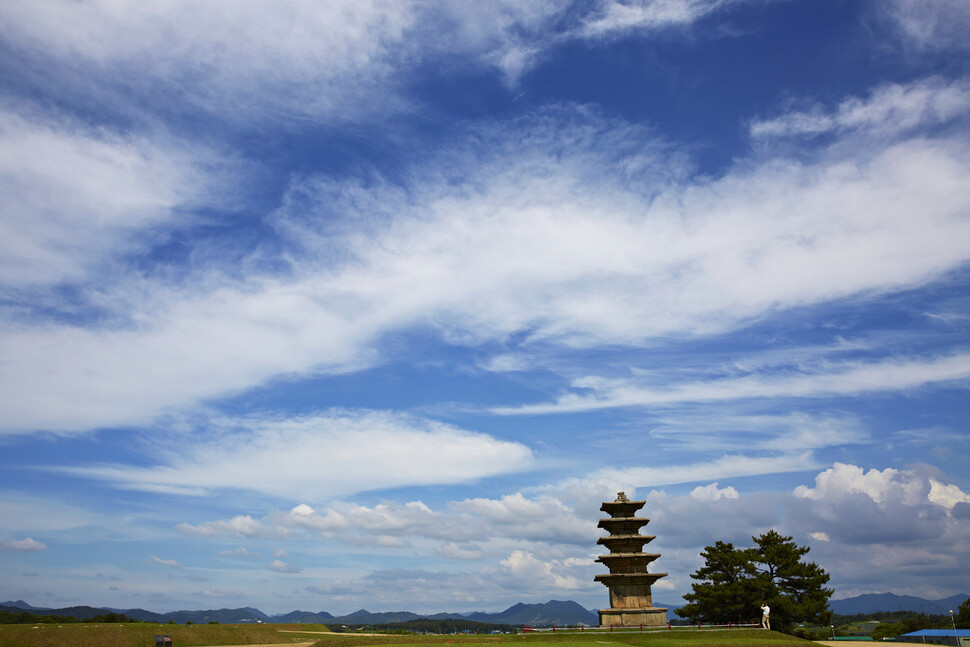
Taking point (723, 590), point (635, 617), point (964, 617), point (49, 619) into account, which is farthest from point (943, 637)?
point (49, 619)

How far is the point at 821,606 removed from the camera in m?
62.7

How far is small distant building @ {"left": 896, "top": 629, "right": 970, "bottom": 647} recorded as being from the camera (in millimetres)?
65969

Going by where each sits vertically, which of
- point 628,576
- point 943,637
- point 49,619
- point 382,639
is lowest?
point 943,637

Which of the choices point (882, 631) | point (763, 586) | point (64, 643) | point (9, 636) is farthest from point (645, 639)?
point (882, 631)

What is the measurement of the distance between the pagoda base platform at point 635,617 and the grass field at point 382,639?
18.0 ft

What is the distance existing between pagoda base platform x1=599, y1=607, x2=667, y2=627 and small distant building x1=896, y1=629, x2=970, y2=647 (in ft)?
115

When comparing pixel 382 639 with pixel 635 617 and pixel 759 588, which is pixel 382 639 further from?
pixel 759 588

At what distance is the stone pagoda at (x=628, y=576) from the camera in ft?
184

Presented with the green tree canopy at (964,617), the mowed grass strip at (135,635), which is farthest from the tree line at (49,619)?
the green tree canopy at (964,617)

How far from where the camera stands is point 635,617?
55.8 meters

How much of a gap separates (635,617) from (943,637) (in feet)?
142

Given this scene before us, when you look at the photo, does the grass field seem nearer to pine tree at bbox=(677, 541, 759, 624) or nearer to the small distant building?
pine tree at bbox=(677, 541, 759, 624)

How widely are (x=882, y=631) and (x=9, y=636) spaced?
112 metres

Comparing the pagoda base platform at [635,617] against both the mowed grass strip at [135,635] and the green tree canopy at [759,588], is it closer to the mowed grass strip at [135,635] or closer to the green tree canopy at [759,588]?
the green tree canopy at [759,588]
